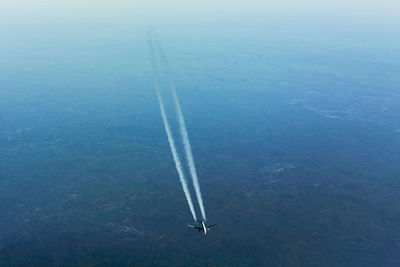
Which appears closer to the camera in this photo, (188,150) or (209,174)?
(209,174)

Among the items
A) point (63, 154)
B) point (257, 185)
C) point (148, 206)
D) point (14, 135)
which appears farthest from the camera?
point (14, 135)

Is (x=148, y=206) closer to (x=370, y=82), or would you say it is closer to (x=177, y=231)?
(x=177, y=231)

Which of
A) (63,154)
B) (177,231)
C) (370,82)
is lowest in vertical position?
(370,82)

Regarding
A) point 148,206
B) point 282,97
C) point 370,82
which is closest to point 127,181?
point 148,206

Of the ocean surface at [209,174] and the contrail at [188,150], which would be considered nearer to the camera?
the ocean surface at [209,174]

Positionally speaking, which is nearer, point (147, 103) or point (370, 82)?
point (147, 103)

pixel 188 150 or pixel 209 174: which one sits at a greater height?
pixel 188 150

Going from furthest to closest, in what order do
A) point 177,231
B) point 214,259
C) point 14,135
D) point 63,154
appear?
point 14,135
point 63,154
point 177,231
point 214,259

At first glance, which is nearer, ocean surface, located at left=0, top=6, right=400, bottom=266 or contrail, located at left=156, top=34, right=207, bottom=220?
ocean surface, located at left=0, top=6, right=400, bottom=266
